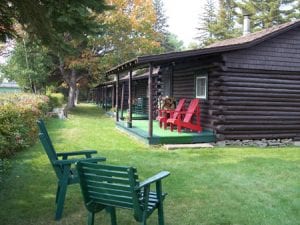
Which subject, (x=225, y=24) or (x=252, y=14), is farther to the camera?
(x=225, y=24)

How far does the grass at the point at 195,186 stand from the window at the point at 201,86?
266 centimetres

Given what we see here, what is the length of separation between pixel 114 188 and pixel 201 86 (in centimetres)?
1014

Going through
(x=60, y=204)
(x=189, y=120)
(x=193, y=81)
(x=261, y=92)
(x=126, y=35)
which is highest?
(x=126, y=35)

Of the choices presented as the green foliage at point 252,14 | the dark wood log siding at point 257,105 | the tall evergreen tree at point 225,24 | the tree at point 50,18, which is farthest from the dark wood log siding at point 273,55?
the tall evergreen tree at point 225,24

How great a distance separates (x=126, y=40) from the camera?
28.7 m

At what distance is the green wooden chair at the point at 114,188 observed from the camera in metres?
3.85


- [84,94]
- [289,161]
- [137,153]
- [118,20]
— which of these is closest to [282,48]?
[289,161]

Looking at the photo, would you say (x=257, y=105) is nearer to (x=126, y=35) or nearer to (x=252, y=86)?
(x=252, y=86)

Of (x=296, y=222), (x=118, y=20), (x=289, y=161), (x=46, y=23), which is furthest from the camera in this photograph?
(x=118, y=20)

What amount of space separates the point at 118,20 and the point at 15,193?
22.2 meters

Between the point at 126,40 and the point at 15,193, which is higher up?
the point at 126,40

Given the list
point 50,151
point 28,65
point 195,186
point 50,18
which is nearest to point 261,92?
point 195,186

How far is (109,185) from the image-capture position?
13.1 feet

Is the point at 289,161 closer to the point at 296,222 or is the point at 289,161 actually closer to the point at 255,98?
the point at 255,98
